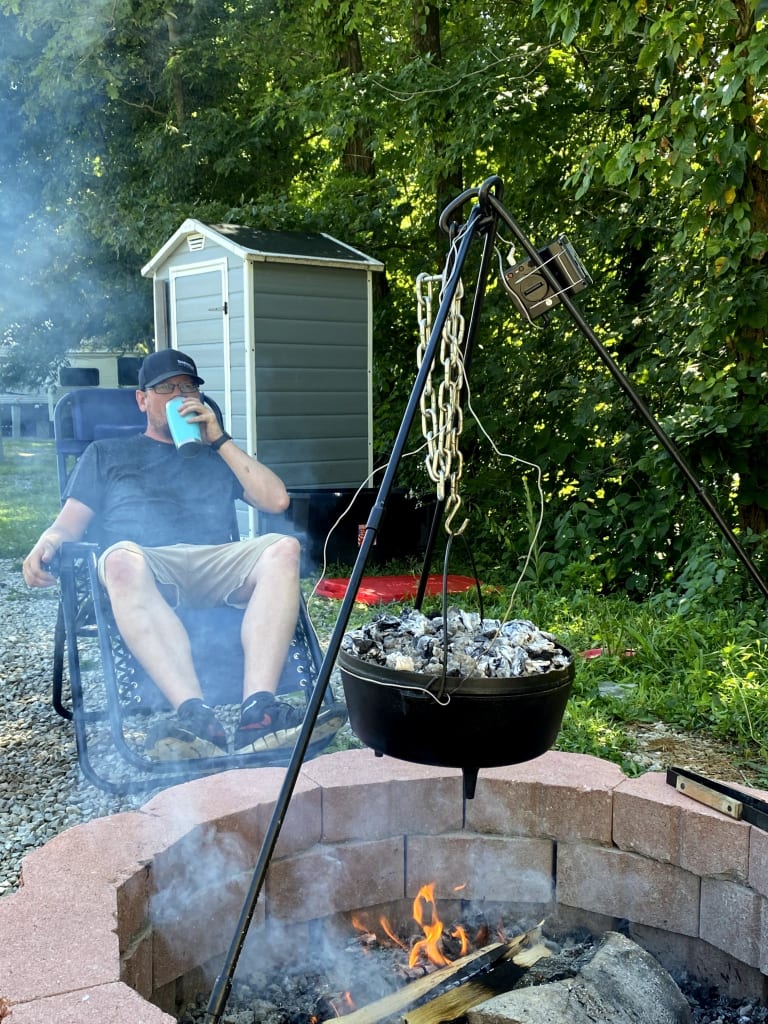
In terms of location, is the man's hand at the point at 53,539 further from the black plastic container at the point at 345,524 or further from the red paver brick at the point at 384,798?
the black plastic container at the point at 345,524

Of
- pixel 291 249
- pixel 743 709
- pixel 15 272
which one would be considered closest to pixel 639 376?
pixel 291 249

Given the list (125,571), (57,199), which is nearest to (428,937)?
(125,571)

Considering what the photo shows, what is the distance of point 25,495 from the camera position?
38.8ft

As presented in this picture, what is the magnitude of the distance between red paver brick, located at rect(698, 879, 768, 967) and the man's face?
2271mm

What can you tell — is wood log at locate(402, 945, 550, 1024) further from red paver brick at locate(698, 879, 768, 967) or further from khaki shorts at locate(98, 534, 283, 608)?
khaki shorts at locate(98, 534, 283, 608)

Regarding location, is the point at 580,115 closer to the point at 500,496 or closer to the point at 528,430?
the point at 528,430

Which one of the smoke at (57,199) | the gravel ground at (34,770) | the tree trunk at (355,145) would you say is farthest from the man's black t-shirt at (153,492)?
the smoke at (57,199)

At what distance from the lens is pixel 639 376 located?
6.06 metres

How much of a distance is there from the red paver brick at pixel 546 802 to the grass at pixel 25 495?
606 centimetres

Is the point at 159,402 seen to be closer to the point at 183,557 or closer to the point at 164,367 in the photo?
the point at 164,367

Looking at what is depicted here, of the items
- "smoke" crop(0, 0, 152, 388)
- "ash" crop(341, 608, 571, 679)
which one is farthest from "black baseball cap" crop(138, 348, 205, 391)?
"smoke" crop(0, 0, 152, 388)

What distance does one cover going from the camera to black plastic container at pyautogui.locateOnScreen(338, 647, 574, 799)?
5.00 ft

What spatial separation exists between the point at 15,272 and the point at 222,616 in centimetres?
1146

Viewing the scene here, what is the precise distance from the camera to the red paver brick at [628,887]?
206 centimetres
